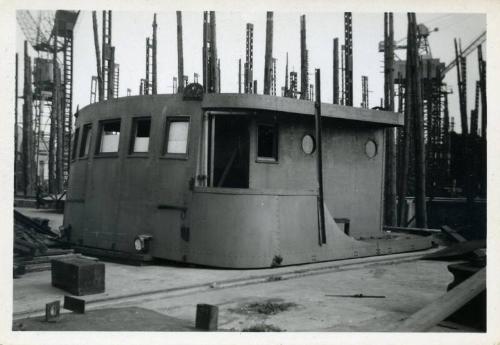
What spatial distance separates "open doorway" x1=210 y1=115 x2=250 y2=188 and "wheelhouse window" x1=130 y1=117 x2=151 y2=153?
1.14 meters

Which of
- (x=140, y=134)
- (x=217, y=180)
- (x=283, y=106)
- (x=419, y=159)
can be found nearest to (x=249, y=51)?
(x=419, y=159)

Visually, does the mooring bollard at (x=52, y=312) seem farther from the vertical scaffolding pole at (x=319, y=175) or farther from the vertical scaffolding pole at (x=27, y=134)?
the vertical scaffolding pole at (x=27, y=134)

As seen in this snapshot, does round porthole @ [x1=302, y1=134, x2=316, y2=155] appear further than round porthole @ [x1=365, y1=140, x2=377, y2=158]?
No

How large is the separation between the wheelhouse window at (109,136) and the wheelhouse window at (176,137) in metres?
1.12

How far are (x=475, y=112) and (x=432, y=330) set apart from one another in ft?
58.4

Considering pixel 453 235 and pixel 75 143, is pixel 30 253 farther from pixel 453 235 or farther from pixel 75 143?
pixel 453 235

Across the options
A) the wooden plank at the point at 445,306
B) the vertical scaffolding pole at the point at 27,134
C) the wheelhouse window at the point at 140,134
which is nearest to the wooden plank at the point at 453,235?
the wooden plank at the point at 445,306

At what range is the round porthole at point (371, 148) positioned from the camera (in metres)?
9.71

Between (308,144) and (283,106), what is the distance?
3.58ft

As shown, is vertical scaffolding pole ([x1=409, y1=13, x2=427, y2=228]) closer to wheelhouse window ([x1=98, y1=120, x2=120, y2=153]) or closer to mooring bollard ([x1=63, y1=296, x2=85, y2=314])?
wheelhouse window ([x1=98, y1=120, x2=120, y2=153])

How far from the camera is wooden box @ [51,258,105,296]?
531 cm

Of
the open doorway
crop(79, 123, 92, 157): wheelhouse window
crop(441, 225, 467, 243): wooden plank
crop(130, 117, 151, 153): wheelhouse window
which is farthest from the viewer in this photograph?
crop(441, 225, 467, 243): wooden plank

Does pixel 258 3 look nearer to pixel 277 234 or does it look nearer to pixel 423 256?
pixel 277 234

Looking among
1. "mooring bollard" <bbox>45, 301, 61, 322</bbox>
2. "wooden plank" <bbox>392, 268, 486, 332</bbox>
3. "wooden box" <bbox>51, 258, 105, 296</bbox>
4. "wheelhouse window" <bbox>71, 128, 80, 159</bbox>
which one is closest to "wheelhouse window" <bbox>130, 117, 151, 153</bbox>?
"wheelhouse window" <bbox>71, 128, 80, 159</bbox>
